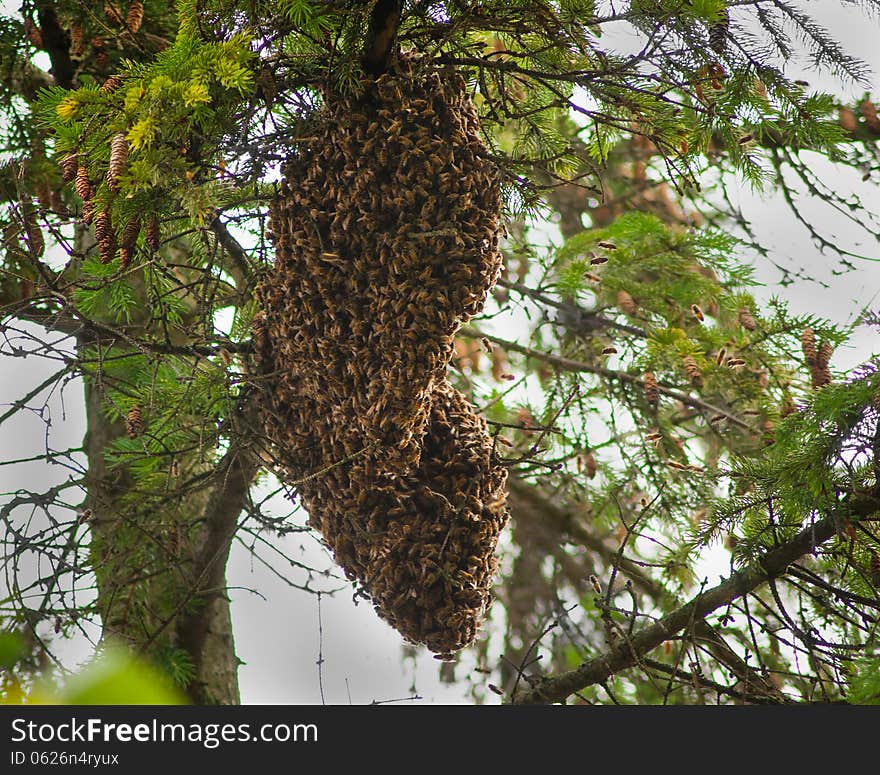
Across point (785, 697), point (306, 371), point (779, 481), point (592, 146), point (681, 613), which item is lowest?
point (785, 697)

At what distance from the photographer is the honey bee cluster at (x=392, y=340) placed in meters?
2.14

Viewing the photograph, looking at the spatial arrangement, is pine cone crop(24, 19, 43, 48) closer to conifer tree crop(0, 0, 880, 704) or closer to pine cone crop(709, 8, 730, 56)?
conifer tree crop(0, 0, 880, 704)

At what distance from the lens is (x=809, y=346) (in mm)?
2881

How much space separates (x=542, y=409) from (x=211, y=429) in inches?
70.8

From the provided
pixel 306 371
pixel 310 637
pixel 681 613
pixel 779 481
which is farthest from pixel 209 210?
pixel 310 637

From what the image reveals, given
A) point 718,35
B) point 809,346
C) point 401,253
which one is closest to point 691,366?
point 809,346

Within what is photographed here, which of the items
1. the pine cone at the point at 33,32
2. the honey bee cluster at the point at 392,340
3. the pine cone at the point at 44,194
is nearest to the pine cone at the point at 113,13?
the pine cone at the point at 33,32

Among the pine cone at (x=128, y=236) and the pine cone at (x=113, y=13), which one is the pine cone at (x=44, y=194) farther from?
the pine cone at (x=128, y=236)

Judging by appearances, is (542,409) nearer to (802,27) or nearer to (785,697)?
(785,697)

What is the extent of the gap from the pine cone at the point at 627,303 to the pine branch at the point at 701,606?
1.56 meters

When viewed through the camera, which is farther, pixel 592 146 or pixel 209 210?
pixel 592 146

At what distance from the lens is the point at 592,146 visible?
2701 millimetres

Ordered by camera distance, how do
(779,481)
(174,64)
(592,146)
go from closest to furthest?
(174,64) → (779,481) → (592,146)

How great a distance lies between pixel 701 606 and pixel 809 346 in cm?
94
